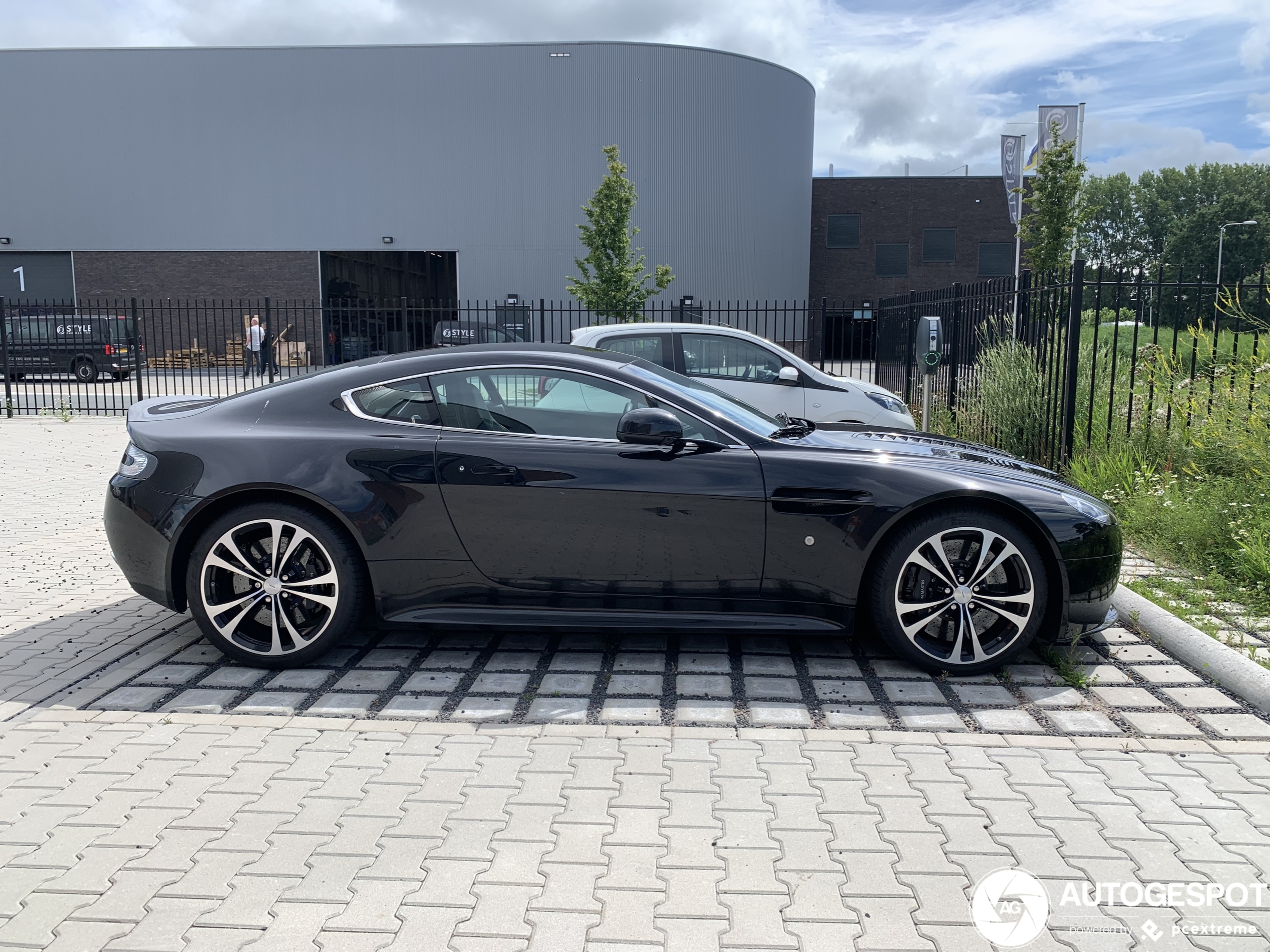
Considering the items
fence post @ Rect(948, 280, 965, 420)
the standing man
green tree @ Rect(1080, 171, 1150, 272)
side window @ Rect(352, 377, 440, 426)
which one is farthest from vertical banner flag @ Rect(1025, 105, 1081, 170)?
green tree @ Rect(1080, 171, 1150, 272)

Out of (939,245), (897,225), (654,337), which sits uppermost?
(897,225)

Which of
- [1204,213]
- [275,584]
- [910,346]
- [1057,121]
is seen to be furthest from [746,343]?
[1204,213]

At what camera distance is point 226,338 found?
2784 cm

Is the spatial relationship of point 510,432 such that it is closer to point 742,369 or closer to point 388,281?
point 742,369

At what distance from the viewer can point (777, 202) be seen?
123 ft

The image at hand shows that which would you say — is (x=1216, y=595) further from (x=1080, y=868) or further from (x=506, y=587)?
(x=506, y=587)

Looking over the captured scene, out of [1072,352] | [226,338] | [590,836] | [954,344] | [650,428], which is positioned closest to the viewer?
[590,836]

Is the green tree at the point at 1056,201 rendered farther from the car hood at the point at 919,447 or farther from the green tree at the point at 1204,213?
the green tree at the point at 1204,213

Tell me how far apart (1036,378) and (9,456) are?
38.1ft

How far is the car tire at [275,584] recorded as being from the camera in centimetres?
449

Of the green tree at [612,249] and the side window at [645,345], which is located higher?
the green tree at [612,249]

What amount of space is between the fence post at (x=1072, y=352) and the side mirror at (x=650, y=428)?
15.9 feet

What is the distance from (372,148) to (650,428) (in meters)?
32.3

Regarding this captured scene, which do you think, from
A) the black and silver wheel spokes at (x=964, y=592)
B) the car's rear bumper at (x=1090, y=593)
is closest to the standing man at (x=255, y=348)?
the black and silver wheel spokes at (x=964, y=592)
